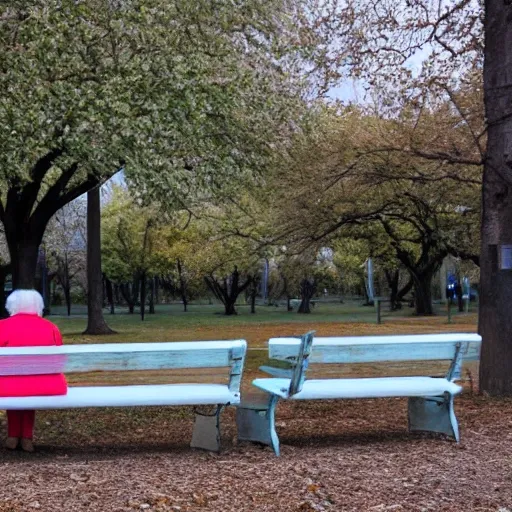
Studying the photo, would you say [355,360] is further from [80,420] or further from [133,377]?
[133,377]

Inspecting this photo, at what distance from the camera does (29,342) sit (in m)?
5.75

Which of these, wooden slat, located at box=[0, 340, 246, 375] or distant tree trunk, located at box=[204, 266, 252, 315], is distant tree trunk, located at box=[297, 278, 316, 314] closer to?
distant tree trunk, located at box=[204, 266, 252, 315]

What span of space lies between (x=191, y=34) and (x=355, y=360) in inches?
323

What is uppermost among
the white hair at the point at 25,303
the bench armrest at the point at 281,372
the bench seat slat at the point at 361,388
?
the white hair at the point at 25,303

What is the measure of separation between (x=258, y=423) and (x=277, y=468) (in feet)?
2.65

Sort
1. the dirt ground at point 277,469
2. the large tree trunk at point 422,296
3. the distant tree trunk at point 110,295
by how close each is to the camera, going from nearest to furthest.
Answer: the dirt ground at point 277,469
the large tree trunk at point 422,296
the distant tree trunk at point 110,295

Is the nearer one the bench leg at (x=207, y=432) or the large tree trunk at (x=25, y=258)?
the bench leg at (x=207, y=432)

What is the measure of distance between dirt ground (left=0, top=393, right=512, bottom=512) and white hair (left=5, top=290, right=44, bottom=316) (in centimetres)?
100

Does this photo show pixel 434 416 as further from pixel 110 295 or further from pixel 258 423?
pixel 110 295

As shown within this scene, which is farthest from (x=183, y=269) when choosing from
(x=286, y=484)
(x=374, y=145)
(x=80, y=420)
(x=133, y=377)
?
(x=286, y=484)

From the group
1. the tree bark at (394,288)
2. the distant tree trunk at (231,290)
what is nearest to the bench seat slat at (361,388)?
the tree bark at (394,288)

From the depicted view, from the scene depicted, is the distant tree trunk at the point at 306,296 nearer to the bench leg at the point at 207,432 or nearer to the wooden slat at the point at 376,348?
the wooden slat at the point at 376,348

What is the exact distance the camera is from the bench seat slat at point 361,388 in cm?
562

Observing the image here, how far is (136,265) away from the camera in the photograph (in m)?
41.6
